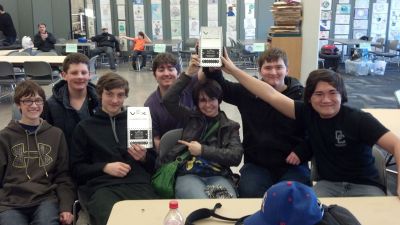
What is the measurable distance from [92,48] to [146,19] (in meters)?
2.31

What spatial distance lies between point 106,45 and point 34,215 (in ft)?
32.5

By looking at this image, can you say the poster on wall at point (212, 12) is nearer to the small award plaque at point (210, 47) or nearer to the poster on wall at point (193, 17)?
the poster on wall at point (193, 17)

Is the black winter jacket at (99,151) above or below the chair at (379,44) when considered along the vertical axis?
below

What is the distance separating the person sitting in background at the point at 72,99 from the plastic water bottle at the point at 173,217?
1.24 meters

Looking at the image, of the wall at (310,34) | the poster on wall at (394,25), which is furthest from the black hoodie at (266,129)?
the poster on wall at (394,25)

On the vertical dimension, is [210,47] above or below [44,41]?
above

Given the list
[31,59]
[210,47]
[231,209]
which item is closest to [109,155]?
[210,47]

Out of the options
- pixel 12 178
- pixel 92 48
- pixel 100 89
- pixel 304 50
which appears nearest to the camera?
pixel 12 178

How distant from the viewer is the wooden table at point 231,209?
5.57ft

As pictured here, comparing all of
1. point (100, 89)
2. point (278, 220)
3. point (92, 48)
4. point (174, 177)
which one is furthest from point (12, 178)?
point (92, 48)

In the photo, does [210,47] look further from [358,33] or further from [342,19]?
[358,33]

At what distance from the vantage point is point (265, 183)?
8.38ft

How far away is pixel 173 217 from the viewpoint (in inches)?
64.2

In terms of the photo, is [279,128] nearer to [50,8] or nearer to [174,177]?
[174,177]
